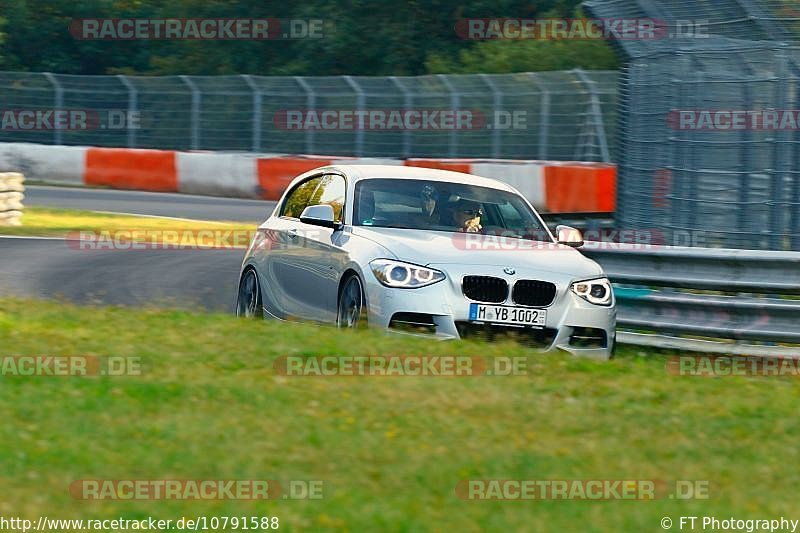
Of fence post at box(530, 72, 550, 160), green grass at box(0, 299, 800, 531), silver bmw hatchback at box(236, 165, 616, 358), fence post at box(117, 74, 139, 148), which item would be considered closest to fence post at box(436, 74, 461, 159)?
fence post at box(530, 72, 550, 160)

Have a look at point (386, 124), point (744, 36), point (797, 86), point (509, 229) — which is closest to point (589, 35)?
point (386, 124)

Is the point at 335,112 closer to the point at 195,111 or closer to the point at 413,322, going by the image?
the point at 195,111

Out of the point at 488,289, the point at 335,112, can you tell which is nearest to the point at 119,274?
the point at 488,289

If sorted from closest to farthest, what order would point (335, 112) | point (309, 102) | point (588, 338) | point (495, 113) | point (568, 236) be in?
point (588, 338) < point (568, 236) < point (495, 113) < point (335, 112) < point (309, 102)

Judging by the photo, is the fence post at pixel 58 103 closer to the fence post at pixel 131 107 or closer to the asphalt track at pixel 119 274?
the fence post at pixel 131 107

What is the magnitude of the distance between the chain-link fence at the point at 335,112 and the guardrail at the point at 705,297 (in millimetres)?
14559

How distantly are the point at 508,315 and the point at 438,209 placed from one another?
5.09ft

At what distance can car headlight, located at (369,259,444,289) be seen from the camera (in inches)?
379

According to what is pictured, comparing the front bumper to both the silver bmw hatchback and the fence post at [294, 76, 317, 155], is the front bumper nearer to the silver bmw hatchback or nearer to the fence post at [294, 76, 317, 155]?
the silver bmw hatchback

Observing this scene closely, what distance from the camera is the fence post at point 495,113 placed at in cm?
2691

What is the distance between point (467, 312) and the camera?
9555 millimetres

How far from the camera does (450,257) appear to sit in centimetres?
980

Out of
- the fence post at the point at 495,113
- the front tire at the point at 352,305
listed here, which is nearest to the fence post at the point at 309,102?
the fence post at the point at 495,113

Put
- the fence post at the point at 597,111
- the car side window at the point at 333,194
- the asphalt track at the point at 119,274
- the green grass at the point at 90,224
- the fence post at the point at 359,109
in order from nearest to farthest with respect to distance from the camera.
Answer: the car side window at the point at 333,194, the asphalt track at the point at 119,274, the green grass at the point at 90,224, the fence post at the point at 597,111, the fence post at the point at 359,109
